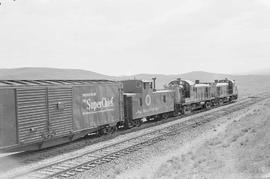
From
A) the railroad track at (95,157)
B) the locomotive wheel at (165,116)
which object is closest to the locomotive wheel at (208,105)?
the locomotive wheel at (165,116)

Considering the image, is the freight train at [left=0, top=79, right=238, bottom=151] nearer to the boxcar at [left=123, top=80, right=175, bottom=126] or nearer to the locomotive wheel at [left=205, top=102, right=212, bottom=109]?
the boxcar at [left=123, top=80, right=175, bottom=126]

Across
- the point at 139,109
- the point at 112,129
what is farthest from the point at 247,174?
the point at 139,109

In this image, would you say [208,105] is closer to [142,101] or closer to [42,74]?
[142,101]

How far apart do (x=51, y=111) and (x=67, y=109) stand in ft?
4.06

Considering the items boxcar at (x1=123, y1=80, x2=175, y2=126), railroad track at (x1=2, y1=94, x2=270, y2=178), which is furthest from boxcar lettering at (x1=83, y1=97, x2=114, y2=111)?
railroad track at (x1=2, y1=94, x2=270, y2=178)

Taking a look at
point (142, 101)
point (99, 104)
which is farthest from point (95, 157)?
point (142, 101)

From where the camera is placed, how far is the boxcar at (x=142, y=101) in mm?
23031

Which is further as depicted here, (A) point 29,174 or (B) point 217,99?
(B) point 217,99

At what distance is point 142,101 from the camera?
954 inches

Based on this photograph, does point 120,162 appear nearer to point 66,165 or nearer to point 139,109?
point 66,165

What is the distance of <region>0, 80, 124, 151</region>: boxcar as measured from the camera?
13.7 metres

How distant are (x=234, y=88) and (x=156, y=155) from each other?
118 ft

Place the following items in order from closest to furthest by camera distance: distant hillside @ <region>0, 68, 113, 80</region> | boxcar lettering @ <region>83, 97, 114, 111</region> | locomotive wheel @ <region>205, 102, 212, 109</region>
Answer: boxcar lettering @ <region>83, 97, 114, 111</region>
locomotive wheel @ <region>205, 102, 212, 109</region>
distant hillside @ <region>0, 68, 113, 80</region>

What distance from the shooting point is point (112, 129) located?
21734 millimetres
